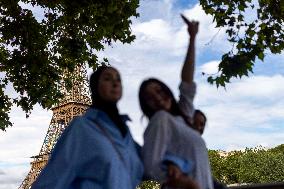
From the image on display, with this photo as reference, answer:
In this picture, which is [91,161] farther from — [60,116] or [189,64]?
[60,116]

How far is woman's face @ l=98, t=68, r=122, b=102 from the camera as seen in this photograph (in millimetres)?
2934

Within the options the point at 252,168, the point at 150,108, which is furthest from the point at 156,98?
the point at 252,168

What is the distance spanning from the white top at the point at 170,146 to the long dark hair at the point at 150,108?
5.1 inches

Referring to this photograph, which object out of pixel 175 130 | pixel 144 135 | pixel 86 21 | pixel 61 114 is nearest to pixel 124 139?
pixel 144 135

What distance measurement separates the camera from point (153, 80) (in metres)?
2.99

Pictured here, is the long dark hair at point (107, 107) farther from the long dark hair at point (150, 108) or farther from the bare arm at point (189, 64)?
the bare arm at point (189, 64)

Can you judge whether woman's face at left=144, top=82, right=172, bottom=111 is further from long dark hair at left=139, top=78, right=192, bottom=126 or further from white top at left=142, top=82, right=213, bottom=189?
white top at left=142, top=82, right=213, bottom=189

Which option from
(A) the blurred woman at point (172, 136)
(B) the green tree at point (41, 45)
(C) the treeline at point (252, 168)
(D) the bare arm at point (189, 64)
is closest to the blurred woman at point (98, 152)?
(A) the blurred woman at point (172, 136)

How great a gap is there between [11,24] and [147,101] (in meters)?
8.24

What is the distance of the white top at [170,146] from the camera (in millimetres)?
2639

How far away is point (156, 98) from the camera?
2.93 m

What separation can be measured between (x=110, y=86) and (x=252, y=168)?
1972 inches

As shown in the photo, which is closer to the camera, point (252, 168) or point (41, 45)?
point (41, 45)

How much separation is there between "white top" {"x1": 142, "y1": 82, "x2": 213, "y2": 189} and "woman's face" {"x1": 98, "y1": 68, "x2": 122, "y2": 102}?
1.05ft
